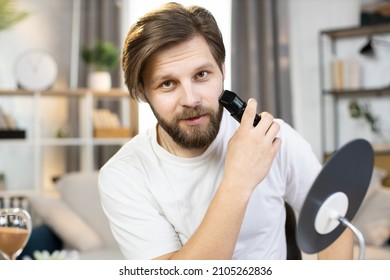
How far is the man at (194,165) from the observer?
0.49 metres

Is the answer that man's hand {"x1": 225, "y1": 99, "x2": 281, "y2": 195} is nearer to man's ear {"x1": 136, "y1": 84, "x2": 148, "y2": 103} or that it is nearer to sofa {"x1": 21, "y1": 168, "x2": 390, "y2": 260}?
man's ear {"x1": 136, "y1": 84, "x2": 148, "y2": 103}

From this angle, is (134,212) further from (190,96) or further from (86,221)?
(86,221)

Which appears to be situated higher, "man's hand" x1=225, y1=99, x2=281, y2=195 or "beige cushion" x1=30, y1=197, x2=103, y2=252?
"man's hand" x1=225, y1=99, x2=281, y2=195

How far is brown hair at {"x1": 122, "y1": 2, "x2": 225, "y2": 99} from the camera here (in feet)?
1.70

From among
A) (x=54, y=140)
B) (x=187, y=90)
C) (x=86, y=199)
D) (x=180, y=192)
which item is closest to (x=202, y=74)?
(x=187, y=90)

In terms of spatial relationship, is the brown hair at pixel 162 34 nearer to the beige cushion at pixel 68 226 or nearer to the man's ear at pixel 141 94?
the man's ear at pixel 141 94

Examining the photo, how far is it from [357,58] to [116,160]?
0.61m

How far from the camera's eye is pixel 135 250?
1.94 ft

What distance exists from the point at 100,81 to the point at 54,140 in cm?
31

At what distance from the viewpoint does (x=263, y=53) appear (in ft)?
2.80

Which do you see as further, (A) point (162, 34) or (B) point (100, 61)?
(B) point (100, 61)

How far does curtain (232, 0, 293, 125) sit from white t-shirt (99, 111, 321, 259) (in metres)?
0.11

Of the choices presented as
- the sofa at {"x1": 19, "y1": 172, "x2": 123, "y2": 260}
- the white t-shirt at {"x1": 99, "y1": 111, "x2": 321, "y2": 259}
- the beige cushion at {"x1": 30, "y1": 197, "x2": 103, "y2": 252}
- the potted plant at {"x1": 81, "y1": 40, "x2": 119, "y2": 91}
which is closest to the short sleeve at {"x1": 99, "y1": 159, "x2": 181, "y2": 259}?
the white t-shirt at {"x1": 99, "y1": 111, "x2": 321, "y2": 259}
